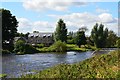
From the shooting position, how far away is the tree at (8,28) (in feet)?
278

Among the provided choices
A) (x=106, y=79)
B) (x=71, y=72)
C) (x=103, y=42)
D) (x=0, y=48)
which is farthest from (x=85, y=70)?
(x=103, y=42)

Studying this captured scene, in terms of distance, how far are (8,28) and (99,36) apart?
4291 centimetres

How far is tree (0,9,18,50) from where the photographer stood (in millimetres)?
84856

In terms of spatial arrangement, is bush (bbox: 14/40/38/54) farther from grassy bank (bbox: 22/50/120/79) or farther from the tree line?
grassy bank (bbox: 22/50/120/79)

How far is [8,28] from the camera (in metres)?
85.6

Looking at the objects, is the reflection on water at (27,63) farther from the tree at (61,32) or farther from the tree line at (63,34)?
the tree at (61,32)

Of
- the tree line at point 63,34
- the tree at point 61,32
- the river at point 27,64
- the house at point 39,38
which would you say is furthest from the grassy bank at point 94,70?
the house at point 39,38

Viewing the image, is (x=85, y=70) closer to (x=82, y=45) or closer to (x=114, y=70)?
(x=114, y=70)

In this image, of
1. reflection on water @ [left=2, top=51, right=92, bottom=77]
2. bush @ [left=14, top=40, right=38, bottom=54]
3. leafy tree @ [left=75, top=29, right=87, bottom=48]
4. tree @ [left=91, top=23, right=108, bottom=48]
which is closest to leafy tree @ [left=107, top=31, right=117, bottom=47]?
tree @ [left=91, top=23, right=108, bottom=48]

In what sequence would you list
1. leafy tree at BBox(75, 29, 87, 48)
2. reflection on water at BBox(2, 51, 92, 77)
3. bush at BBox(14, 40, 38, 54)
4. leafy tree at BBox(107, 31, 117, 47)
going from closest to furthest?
1. reflection on water at BBox(2, 51, 92, 77)
2. bush at BBox(14, 40, 38, 54)
3. leafy tree at BBox(75, 29, 87, 48)
4. leafy tree at BBox(107, 31, 117, 47)

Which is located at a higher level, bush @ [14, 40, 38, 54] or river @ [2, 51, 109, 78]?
bush @ [14, 40, 38, 54]

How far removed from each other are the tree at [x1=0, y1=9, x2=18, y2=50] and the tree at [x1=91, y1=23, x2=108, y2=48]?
38.9 m

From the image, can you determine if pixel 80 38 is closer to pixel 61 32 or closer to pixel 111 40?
pixel 61 32

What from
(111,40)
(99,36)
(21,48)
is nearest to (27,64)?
(21,48)
